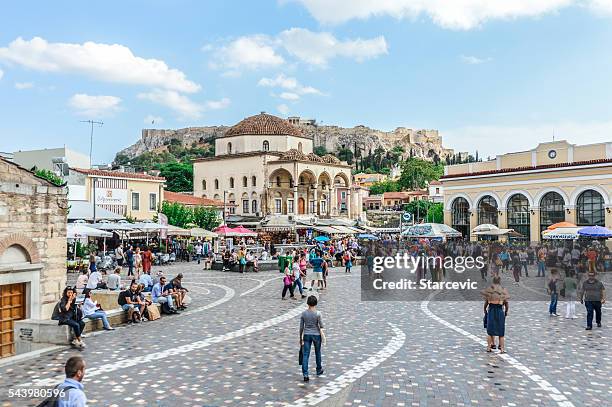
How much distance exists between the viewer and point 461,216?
4522 cm

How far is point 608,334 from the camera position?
40.8 ft

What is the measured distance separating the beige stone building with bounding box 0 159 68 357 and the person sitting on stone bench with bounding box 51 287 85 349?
1.80 metres

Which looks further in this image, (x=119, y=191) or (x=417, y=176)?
(x=417, y=176)

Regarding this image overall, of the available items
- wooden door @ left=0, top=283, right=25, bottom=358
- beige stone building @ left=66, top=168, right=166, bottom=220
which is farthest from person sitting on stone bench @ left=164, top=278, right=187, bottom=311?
beige stone building @ left=66, top=168, right=166, bottom=220

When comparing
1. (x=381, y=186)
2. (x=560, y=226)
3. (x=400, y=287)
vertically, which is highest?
(x=381, y=186)

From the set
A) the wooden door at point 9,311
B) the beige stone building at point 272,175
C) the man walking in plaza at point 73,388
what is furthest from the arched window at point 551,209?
the man walking in plaza at point 73,388

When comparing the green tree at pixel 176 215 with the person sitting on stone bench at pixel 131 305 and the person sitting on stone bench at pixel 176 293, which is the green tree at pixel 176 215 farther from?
the person sitting on stone bench at pixel 131 305

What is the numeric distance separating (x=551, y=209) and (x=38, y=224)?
33960 mm

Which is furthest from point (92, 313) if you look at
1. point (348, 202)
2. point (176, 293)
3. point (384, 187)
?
point (384, 187)

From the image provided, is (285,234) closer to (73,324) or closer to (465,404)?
(73,324)

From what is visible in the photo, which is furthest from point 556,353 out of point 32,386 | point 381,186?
point 381,186

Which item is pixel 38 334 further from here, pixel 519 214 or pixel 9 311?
pixel 519 214

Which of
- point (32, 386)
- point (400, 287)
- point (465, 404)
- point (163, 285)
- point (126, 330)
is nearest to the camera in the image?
point (465, 404)

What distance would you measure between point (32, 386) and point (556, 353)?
8.98 metres
